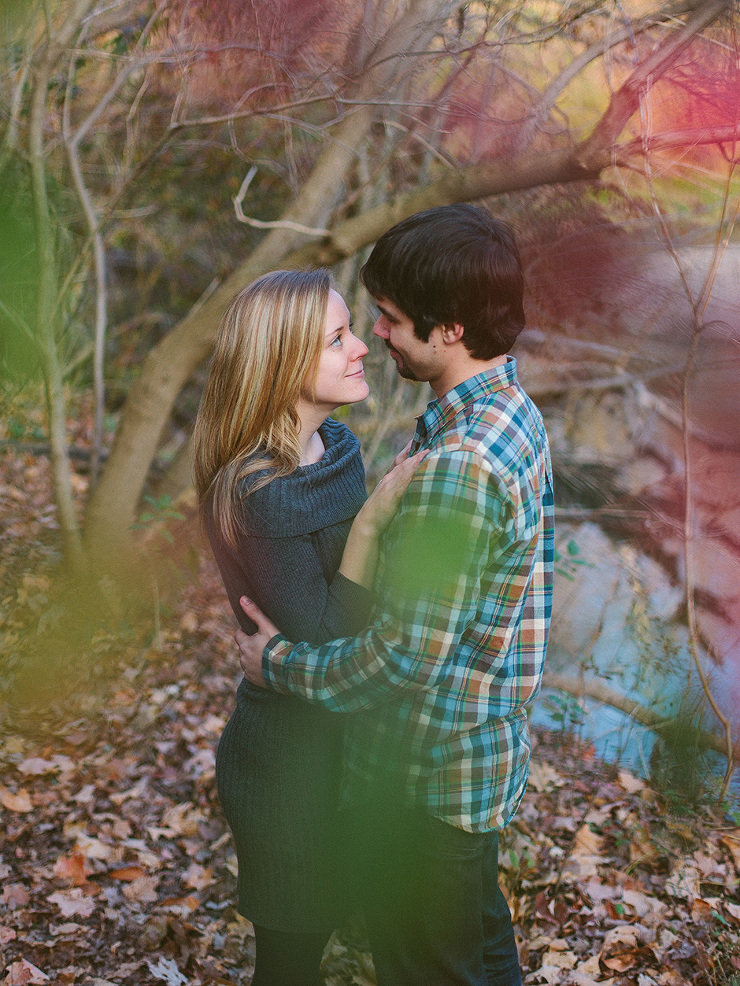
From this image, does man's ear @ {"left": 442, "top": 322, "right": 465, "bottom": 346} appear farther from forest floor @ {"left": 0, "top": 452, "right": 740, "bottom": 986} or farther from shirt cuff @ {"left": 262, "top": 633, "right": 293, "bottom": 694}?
forest floor @ {"left": 0, "top": 452, "right": 740, "bottom": 986}

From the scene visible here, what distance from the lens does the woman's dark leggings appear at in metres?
2.03

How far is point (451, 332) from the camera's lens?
1813 mm

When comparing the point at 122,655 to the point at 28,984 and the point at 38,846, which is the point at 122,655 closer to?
the point at 38,846

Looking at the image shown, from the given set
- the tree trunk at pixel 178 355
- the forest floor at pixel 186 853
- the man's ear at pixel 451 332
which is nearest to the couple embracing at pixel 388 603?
the man's ear at pixel 451 332

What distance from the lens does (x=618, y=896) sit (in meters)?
3.29

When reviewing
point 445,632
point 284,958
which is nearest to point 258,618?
point 445,632

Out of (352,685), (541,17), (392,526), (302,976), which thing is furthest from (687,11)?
(302,976)

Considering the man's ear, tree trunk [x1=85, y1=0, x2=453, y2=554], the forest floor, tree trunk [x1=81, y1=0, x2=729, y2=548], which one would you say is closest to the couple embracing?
the man's ear

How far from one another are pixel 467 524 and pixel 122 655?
3.58m

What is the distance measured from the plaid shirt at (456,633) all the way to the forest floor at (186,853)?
0.77 metres

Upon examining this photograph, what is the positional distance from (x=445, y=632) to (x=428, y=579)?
13 centimetres

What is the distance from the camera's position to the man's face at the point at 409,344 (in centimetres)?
185

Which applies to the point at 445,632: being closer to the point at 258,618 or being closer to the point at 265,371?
the point at 258,618

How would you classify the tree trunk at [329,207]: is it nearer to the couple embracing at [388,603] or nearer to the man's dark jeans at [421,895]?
the couple embracing at [388,603]
